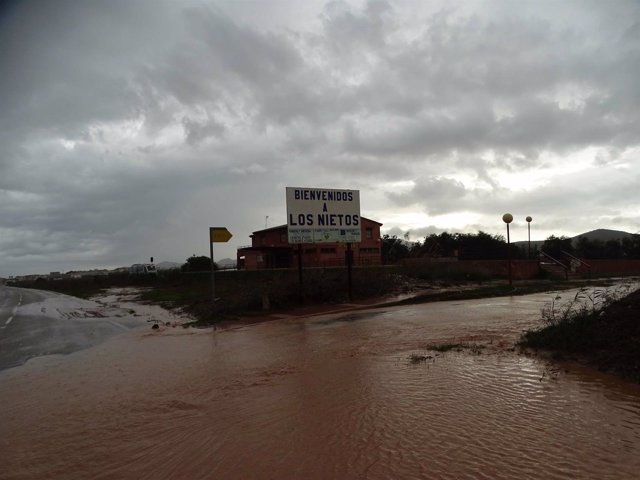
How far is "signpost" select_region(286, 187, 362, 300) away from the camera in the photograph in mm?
18984

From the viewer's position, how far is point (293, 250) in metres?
51.8

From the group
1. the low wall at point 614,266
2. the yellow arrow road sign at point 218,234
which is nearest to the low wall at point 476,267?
the low wall at point 614,266

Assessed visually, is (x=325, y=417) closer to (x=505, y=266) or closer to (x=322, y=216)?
(x=322, y=216)

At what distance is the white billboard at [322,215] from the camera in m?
19.0

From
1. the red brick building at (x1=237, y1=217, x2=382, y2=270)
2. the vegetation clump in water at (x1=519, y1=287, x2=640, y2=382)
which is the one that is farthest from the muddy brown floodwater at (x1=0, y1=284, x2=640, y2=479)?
the red brick building at (x1=237, y1=217, x2=382, y2=270)

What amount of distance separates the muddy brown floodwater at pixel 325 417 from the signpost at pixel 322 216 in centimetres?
960

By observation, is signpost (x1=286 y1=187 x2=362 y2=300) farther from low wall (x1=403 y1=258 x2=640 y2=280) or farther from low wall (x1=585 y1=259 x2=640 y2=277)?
low wall (x1=585 y1=259 x2=640 y2=277)

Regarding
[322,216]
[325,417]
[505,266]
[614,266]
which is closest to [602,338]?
[325,417]

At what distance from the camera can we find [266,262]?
52250 millimetres

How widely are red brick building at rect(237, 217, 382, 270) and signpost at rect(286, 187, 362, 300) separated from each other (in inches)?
1023

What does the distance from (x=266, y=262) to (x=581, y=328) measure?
45467 mm

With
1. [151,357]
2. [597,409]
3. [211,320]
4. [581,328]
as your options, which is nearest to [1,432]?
[151,357]

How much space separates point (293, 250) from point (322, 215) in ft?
106

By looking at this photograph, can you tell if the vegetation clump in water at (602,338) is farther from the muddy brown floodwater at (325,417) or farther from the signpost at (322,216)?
the signpost at (322,216)
